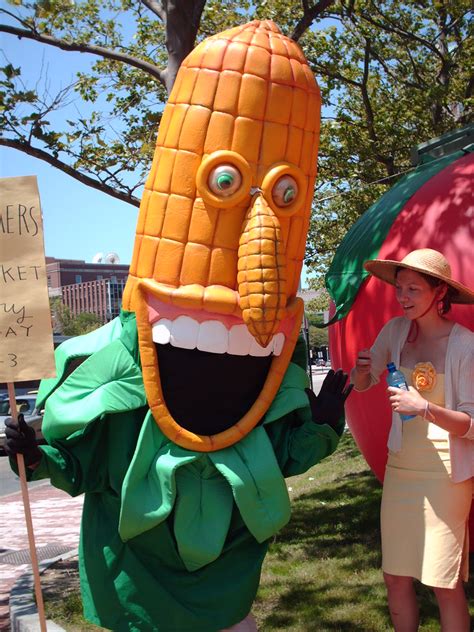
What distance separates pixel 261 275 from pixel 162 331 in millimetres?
443

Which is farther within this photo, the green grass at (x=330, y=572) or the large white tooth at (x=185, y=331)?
the green grass at (x=330, y=572)

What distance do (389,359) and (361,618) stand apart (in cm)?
168

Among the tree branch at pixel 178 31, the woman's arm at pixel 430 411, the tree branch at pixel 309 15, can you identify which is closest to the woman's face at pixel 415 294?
the woman's arm at pixel 430 411

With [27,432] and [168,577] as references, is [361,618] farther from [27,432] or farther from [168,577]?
[27,432]

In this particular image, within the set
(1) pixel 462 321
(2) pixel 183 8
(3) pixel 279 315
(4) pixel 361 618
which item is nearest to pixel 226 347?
(3) pixel 279 315

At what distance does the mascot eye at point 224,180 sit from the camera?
9.50 feet

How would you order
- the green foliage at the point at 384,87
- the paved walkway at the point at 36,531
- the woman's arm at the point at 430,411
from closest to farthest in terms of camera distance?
the woman's arm at the point at 430,411 < the paved walkway at the point at 36,531 < the green foliage at the point at 384,87

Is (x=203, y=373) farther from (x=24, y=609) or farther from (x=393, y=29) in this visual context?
(x=393, y=29)

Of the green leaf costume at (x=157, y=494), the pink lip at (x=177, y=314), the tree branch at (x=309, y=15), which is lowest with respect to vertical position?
the green leaf costume at (x=157, y=494)

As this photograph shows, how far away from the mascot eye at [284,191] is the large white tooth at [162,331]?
2.01ft

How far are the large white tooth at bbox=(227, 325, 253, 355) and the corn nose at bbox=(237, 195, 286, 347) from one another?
10 centimetres

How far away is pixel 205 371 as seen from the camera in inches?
119

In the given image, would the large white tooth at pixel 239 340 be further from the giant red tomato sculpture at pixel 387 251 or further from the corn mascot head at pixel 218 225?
the giant red tomato sculpture at pixel 387 251

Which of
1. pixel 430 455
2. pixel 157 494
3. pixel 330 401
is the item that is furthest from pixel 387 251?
pixel 157 494
